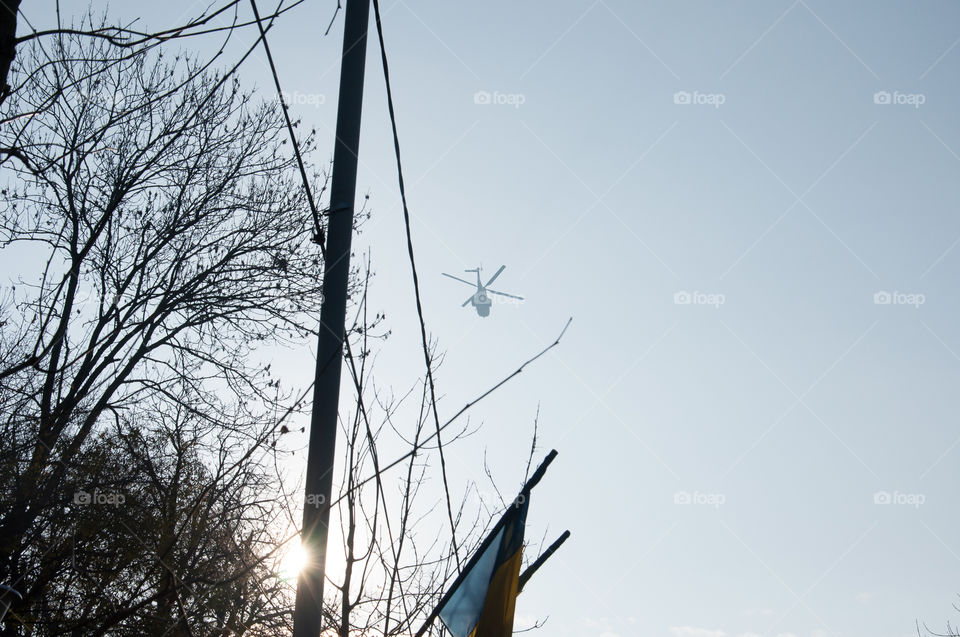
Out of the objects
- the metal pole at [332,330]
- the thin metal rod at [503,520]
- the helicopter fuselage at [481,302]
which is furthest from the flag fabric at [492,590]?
the helicopter fuselage at [481,302]

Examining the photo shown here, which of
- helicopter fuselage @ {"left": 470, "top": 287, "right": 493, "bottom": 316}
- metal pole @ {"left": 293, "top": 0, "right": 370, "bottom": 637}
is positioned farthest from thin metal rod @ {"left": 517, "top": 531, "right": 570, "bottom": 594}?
helicopter fuselage @ {"left": 470, "top": 287, "right": 493, "bottom": 316}

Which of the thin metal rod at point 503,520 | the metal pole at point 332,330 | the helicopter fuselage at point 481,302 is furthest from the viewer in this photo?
the helicopter fuselage at point 481,302

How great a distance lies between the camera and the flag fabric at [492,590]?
5.44 metres

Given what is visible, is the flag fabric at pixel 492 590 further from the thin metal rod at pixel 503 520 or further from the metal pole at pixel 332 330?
the metal pole at pixel 332 330

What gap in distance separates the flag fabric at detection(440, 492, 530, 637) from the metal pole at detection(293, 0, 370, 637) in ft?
7.43

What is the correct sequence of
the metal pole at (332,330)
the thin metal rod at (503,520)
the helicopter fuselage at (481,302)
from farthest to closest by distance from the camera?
the helicopter fuselage at (481,302)
the thin metal rod at (503,520)
the metal pole at (332,330)

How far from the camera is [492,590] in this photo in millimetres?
5605

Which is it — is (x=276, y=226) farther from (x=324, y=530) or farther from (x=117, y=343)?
(x=324, y=530)

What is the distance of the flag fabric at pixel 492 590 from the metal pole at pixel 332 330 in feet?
7.43

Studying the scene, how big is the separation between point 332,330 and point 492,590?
2753 mm

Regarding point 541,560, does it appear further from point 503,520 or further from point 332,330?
point 332,330

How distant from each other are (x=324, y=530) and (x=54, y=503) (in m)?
8.87

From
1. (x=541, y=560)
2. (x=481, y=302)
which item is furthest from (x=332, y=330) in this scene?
(x=481, y=302)

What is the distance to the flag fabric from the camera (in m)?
5.44
